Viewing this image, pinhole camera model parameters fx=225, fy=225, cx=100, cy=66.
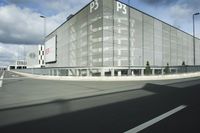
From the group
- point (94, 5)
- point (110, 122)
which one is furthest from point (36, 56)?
point (110, 122)

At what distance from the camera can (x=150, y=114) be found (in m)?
7.15

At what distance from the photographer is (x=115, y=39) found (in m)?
39.6

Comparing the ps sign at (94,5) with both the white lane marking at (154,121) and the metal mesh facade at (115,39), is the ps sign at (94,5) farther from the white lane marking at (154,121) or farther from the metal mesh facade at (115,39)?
the white lane marking at (154,121)

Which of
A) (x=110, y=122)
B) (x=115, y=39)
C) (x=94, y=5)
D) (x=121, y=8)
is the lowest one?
(x=110, y=122)

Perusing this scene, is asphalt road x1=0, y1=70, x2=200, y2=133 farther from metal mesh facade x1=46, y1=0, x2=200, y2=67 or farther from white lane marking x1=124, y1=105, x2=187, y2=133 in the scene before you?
metal mesh facade x1=46, y1=0, x2=200, y2=67

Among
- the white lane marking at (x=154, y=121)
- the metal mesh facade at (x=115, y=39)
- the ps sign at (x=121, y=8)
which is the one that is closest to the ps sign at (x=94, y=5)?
the metal mesh facade at (x=115, y=39)

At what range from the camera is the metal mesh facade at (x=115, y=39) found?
128 feet

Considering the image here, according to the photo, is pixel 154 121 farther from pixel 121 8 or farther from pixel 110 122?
pixel 121 8

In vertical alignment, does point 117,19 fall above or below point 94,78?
above

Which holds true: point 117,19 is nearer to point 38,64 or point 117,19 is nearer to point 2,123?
point 2,123

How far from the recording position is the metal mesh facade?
128 feet

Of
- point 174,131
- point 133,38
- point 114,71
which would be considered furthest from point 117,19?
point 174,131

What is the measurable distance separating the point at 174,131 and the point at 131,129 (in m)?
1.00

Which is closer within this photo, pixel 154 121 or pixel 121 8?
pixel 154 121
